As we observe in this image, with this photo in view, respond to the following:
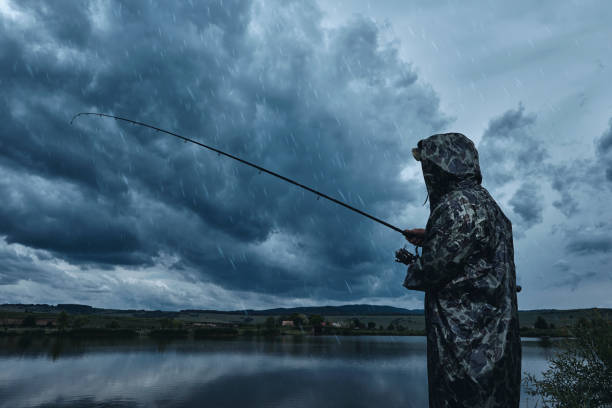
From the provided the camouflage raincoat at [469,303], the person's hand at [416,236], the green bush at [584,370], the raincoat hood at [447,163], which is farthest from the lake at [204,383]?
the raincoat hood at [447,163]

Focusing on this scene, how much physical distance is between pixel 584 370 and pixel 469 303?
39.3 ft

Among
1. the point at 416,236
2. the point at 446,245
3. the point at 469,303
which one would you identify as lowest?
the point at 469,303

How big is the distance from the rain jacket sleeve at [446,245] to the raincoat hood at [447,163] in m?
0.29

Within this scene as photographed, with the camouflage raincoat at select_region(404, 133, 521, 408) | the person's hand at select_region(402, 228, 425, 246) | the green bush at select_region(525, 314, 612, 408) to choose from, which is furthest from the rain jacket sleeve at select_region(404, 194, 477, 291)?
the green bush at select_region(525, 314, 612, 408)

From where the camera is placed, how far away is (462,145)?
3.66 m

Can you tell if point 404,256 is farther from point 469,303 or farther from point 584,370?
point 584,370

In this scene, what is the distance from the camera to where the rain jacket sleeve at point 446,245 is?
3100mm

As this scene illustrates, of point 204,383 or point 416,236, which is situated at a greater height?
point 416,236

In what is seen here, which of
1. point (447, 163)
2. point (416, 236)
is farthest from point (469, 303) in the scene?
point (447, 163)

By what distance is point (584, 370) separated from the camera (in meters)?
11.5

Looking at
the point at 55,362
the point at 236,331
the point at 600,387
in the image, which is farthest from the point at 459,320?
the point at 236,331

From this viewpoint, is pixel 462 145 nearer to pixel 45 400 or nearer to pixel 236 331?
pixel 45 400

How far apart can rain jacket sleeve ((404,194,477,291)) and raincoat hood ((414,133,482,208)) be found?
29cm

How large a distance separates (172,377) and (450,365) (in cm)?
5119
